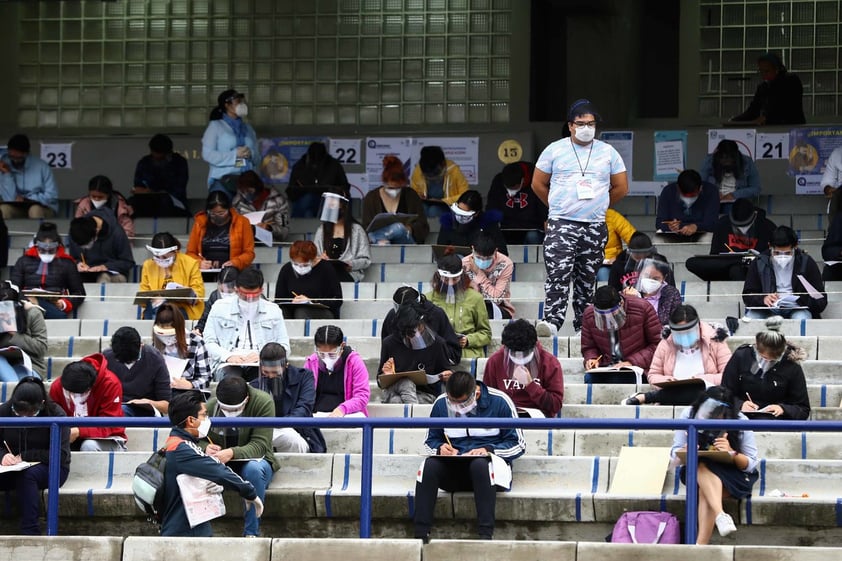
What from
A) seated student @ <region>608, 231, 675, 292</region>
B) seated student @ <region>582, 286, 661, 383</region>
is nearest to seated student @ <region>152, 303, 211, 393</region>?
seated student @ <region>582, 286, 661, 383</region>

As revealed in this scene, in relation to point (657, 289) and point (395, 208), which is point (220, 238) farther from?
point (657, 289)

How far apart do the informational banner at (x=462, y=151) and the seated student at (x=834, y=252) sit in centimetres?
505

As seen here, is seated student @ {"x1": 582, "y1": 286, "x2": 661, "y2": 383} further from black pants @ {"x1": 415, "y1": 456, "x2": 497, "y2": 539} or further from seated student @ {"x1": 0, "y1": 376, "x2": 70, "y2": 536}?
seated student @ {"x1": 0, "y1": 376, "x2": 70, "y2": 536}

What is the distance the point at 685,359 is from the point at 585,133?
80.8 inches

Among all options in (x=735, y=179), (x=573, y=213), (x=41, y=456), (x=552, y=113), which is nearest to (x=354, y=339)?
(x=573, y=213)

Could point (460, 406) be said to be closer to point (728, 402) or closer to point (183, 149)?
point (728, 402)

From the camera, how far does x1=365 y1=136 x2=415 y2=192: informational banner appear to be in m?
19.7

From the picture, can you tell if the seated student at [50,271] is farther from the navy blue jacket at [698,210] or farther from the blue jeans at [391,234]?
the navy blue jacket at [698,210]

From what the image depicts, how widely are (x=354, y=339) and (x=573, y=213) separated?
6.42 feet

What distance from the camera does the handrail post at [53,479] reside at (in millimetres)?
10891

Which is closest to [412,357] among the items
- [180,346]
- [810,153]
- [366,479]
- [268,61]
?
[180,346]

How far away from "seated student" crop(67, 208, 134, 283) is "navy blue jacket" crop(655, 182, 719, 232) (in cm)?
499

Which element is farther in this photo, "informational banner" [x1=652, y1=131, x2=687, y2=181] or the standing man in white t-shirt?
"informational banner" [x1=652, y1=131, x2=687, y2=181]

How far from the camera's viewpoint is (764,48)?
19.9 m
